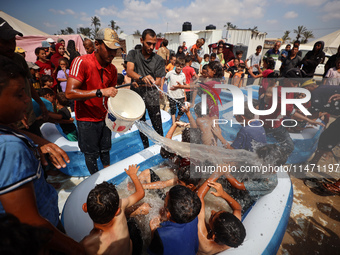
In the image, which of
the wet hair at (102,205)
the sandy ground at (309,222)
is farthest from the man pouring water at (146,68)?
the wet hair at (102,205)

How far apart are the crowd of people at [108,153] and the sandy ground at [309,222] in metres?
0.44

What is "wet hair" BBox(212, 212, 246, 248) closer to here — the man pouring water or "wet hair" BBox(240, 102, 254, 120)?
"wet hair" BBox(240, 102, 254, 120)

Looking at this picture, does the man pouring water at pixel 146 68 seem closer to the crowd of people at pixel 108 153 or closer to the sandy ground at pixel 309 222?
the crowd of people at pixel 108 153

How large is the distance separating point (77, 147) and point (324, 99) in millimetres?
5536

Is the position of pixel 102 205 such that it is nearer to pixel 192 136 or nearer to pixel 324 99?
pixel 192 136

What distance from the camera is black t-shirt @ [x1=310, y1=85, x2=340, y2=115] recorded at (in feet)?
12.5

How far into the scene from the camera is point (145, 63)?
11.5ft

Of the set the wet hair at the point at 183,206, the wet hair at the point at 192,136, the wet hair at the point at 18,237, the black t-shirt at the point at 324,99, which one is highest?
the black t-shirt at the point at 324,99

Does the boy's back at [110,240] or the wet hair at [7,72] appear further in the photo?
the boy's back at [110,240]

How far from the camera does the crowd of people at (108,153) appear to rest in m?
0.85

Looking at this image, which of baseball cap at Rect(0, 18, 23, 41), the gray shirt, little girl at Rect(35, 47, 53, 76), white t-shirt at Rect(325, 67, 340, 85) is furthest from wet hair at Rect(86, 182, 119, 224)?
white t-shirt at Rect(325, 67, 340, 85)

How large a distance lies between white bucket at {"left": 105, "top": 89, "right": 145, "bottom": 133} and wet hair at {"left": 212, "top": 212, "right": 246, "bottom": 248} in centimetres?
154

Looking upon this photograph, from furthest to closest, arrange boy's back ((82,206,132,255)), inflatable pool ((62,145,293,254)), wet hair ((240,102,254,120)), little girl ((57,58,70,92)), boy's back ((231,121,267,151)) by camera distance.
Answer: little girl ((57,58,70,92)) → wet hair ((240,102,254,120)) → boy's back ((231,121,267,151)) → inflatable pool ((62,145,293,254)) → boy's back ((82,206,132,255))

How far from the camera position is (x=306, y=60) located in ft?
21.8
